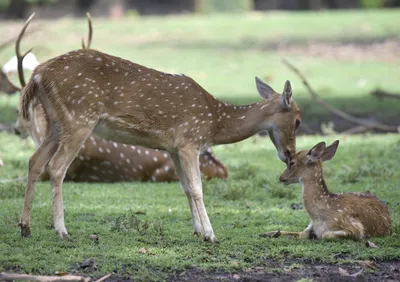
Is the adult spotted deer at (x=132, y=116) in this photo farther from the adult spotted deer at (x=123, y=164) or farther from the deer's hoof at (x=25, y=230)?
the adult spotted deer at (x=123, y=164)

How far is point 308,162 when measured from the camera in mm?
7898

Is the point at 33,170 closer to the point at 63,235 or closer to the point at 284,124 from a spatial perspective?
the point at 63,235

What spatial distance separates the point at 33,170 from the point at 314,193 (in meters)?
2.28

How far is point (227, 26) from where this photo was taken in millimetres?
25359

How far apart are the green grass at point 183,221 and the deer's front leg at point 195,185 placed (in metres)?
0.14

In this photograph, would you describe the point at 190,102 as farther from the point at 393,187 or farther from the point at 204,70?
the point at 204,70

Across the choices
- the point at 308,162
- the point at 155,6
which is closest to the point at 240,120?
the point at 308,162

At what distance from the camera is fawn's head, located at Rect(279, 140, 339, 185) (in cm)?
786

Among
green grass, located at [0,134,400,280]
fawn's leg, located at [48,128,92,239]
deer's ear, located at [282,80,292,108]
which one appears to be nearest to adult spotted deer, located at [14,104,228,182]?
green grass, located at [0,134,400,280]

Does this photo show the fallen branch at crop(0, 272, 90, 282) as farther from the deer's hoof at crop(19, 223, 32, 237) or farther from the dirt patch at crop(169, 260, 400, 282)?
the deer's hoof at crop(19, 223, 32, 237)

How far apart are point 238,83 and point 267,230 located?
10996mm

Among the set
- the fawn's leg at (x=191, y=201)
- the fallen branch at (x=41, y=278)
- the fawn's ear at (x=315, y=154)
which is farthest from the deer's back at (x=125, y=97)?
the fallen branch at (x=41, y=278)

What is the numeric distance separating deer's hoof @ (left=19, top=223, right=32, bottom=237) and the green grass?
0.23 feet

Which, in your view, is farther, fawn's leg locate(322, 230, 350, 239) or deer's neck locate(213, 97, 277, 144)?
deer's neck locate(213, 97, 277, 144)
